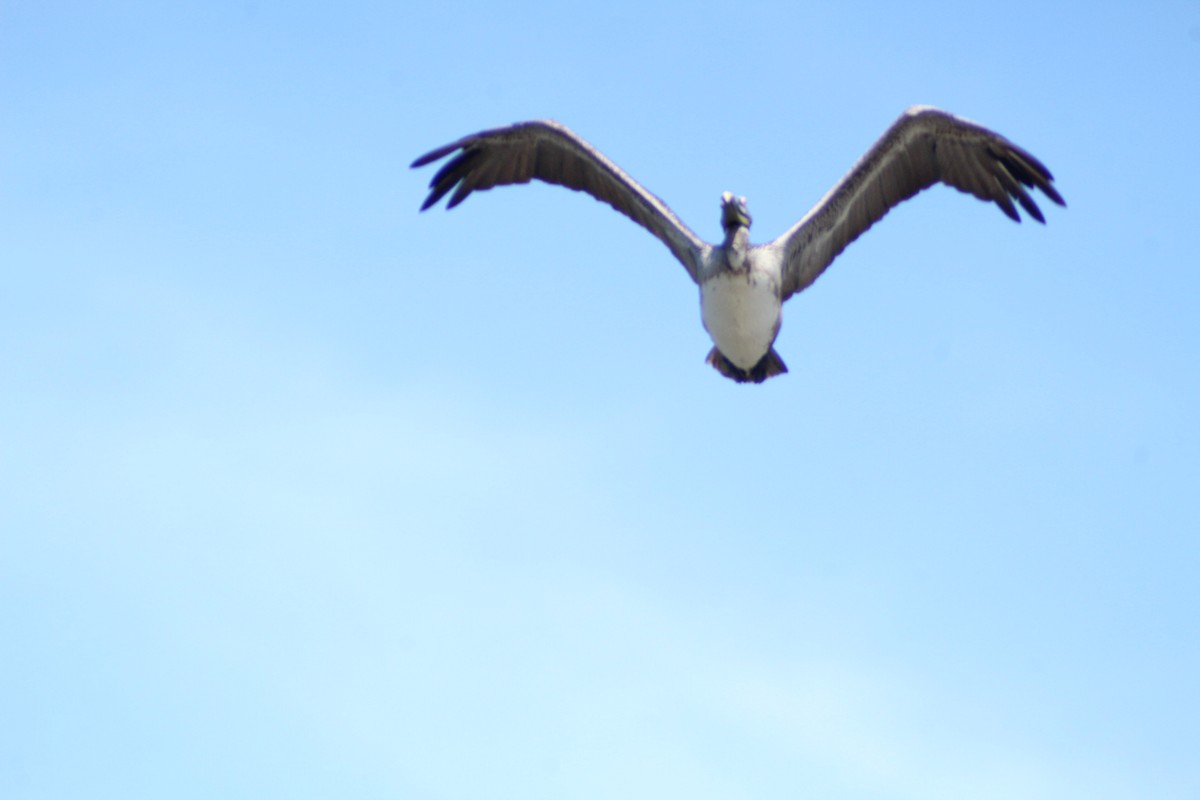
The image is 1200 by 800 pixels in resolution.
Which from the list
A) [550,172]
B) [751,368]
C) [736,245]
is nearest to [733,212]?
[736,245]

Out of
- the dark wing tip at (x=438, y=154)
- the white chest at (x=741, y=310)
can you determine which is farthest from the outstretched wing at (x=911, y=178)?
the dark wing tip at (x=438, y=154)

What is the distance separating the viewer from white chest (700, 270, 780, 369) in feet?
62.7

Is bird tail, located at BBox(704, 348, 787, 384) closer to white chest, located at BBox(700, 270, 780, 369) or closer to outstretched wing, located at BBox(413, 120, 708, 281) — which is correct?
white chest, located at BBox(700, 270, 780, 369)

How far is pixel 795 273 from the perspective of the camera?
786 inches

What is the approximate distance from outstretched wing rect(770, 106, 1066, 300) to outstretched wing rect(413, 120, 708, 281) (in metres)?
1.24

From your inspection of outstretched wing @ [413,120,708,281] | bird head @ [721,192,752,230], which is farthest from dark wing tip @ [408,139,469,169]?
bird head @ [721,192,752,230]

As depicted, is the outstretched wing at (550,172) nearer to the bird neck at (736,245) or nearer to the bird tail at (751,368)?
the bird neck at (736,245)

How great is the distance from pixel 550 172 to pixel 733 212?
2642 mm

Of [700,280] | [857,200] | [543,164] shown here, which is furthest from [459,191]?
[857,200]

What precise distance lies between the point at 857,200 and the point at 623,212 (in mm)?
2751

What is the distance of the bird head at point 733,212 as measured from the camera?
1928 centimetres

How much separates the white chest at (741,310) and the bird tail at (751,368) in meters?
0.31

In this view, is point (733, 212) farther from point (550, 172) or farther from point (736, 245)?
point (550, 172)

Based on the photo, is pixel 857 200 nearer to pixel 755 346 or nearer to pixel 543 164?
pixel 755 346
